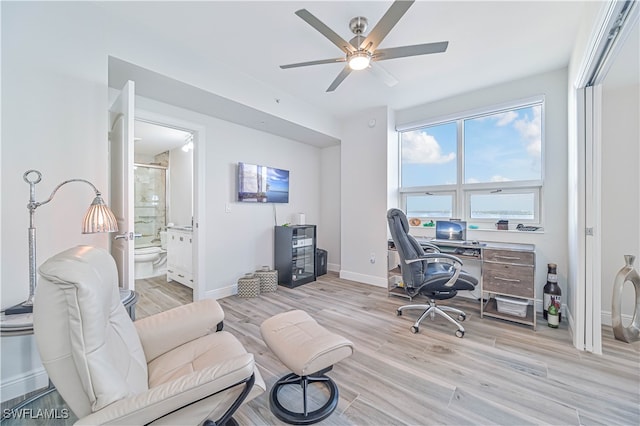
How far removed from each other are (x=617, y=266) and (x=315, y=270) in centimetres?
352

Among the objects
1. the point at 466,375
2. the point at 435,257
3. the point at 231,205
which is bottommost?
the point at 466,375

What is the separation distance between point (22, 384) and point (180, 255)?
233 cm

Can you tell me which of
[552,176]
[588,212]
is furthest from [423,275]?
[552,176]

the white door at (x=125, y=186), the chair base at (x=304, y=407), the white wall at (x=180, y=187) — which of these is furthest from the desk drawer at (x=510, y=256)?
the white wall at (x=180, y=187)

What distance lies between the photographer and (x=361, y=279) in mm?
4105

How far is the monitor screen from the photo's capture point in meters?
3.20

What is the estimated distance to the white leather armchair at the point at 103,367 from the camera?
824 millimetres

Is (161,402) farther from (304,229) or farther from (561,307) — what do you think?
(561,307)

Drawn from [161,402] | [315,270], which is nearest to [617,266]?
[315,270]

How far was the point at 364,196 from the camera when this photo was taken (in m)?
4.09

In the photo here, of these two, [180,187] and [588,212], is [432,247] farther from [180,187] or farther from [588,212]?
[180,187]

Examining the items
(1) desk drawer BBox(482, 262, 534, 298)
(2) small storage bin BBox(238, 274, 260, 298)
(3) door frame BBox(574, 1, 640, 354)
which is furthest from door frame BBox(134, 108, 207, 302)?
(3) door frame BBox(574, 1, 640, 354)

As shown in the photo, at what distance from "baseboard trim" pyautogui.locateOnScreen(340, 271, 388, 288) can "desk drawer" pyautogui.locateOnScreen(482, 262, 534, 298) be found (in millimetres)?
1428

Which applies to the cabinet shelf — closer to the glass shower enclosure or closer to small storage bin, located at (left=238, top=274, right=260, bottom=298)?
small storage bin, located at (left=238, top=274, right=260, bottom=298)
